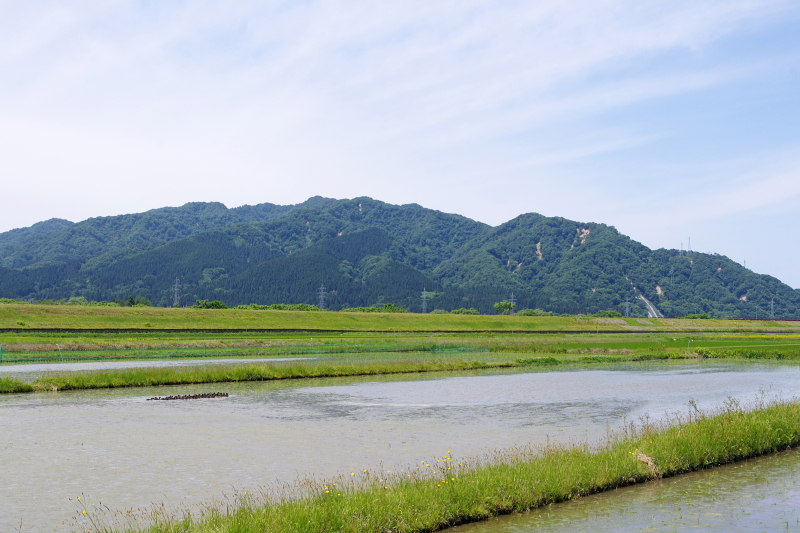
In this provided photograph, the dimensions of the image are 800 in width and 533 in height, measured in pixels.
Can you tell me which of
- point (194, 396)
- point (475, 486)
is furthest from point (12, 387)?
point (475, 486)

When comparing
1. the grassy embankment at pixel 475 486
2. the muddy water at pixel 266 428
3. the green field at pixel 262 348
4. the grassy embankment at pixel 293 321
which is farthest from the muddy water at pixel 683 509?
the grassy embankment at pixel 293 321

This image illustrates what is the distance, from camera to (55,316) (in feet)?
295

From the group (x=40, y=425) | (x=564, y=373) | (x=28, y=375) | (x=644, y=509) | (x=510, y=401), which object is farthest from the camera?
(x=564, y=373)

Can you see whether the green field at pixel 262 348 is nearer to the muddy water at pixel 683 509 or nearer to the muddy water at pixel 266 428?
the muddy water at pixel 266 428

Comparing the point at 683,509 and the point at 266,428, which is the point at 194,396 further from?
the point at 683,509

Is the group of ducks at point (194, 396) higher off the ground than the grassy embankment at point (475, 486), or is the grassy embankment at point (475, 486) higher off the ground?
the grassy embankment at point (475, 486)

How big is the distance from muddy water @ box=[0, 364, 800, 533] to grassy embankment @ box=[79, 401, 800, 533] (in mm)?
2118

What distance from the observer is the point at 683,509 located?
1404 cm

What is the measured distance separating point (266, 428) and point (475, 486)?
1225 centimetres

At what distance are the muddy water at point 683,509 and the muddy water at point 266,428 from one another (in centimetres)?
421

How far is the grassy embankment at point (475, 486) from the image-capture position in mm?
11570

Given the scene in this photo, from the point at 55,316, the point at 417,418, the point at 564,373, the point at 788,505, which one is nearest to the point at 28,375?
the point at 417,418

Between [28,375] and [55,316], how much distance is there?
56212 millimetres

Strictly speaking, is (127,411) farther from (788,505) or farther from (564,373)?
(564,373)
